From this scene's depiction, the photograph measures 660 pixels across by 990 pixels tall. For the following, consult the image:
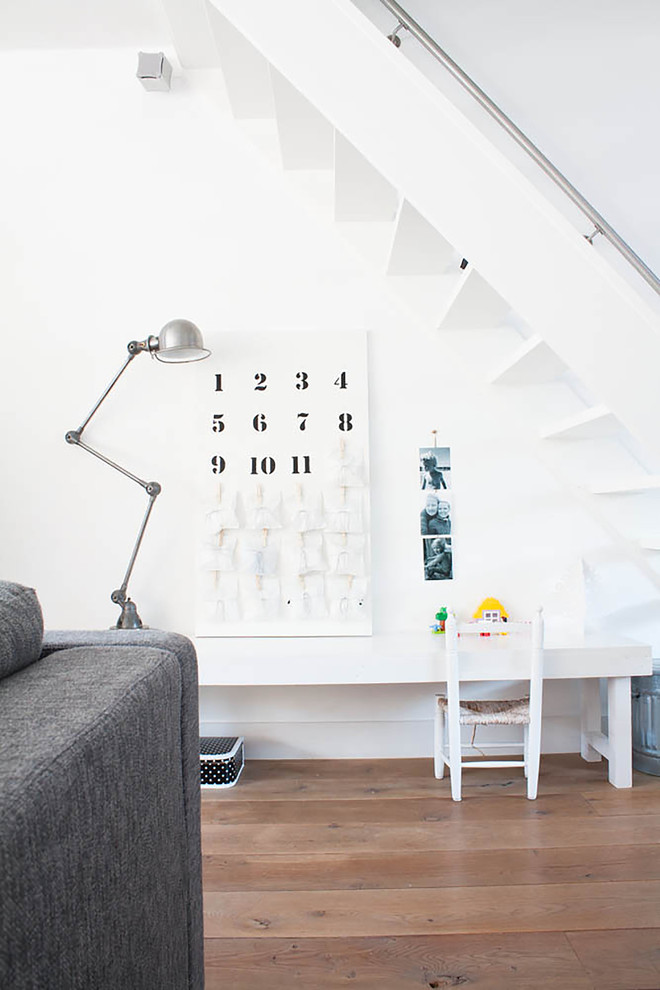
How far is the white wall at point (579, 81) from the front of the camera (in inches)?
121

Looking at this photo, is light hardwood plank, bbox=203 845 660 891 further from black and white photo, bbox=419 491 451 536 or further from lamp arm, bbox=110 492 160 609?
black and white photo, bbox=419 491 451 536

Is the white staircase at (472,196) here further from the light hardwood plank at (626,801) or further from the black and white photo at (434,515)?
the light hardwood plank at (626,801)

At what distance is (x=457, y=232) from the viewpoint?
2.05 metres

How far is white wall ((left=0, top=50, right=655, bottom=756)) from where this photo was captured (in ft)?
10.4

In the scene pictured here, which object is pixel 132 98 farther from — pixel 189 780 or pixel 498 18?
pixel 189 780

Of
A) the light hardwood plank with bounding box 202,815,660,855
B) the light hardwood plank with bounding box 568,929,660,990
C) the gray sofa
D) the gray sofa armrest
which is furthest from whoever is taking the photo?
the light hardwood plank with bounding box 202,815,660,855

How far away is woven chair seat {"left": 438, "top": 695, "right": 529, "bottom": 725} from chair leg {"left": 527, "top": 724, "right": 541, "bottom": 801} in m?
0.05

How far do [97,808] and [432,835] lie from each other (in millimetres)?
1801

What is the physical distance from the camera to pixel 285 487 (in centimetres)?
316

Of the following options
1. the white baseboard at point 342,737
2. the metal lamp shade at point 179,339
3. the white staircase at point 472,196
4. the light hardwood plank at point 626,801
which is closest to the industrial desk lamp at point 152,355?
the metal lamp shade at point 179,339

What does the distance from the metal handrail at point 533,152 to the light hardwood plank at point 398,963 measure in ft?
5.95

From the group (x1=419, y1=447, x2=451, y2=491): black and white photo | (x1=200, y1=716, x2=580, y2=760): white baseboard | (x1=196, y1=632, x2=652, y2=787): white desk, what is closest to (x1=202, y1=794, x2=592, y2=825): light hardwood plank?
(x1=196, y1=632, x2=652, y2=787): white desk

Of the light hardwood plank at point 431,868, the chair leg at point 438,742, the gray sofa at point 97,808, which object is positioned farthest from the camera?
the chair leg at point 438,742

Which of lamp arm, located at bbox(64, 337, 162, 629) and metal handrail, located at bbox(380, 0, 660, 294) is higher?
metal handrail, located at bbox(380, 0, 660, 294)
